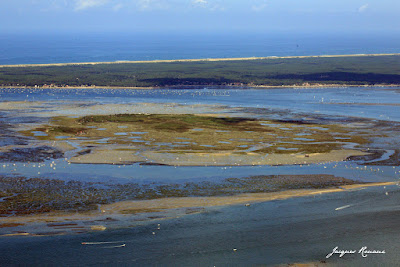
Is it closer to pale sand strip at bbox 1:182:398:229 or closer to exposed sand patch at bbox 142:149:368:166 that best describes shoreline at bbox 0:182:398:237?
pale sand strip at bbox 1:182:398:229

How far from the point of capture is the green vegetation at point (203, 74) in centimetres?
12394

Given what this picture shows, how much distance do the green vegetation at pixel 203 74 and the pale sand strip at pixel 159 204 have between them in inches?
3300

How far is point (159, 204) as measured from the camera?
37188mm

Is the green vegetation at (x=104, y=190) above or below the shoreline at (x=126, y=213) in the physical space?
above

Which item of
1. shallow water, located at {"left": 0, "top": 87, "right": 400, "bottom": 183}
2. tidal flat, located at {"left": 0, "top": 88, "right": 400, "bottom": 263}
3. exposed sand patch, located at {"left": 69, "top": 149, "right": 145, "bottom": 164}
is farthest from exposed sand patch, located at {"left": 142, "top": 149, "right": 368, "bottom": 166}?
shallow water, located at {"left": 0, "top": 87, "right": 400, "bottom": 183}

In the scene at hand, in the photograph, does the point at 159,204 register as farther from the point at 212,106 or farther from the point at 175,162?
the point at 212,106

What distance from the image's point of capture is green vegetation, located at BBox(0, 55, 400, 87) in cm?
12394

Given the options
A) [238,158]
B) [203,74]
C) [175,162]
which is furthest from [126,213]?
[203,74]

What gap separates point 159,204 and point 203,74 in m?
101

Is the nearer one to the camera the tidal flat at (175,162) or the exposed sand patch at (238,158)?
Answer: the tidal flat at (175,162)

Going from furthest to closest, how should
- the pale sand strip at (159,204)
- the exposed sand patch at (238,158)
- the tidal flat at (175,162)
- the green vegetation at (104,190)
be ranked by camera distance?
the exposed sand patch at (238,158)
the green vegetation at (104,190)
the tidal flat at (175,162)
the pale sand strip at (159,204)

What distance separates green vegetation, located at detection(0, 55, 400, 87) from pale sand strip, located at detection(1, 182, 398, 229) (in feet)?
275

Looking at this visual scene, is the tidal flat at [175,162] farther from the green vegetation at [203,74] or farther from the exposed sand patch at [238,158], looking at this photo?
the green vegetation at [203,74]

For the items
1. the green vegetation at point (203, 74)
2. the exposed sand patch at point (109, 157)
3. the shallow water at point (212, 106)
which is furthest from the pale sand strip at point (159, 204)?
the green vegetation at point (203, 74)
